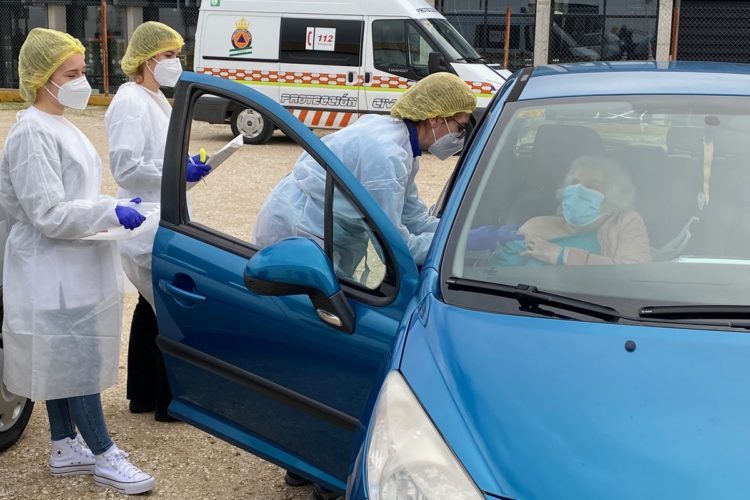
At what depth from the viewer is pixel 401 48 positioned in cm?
1480

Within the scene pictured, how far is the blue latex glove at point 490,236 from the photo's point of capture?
272 centimetres

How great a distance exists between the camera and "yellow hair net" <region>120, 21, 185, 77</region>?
15.3 ft

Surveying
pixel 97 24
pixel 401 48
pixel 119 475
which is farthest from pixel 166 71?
pixel 97 24

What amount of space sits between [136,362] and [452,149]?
177cm

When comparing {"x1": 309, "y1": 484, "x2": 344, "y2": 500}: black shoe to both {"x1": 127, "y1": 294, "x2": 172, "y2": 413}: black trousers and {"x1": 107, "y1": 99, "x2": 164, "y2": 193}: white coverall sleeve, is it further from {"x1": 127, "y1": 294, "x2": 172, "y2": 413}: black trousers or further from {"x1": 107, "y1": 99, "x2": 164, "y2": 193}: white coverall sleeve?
{"x1": 107, "y1": 99, "x2": 164, "y2": 193}: white coverall sleeve

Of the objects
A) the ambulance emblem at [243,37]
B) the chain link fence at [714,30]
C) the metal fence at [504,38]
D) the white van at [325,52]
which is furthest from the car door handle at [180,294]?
the chain link fence at [714,30]

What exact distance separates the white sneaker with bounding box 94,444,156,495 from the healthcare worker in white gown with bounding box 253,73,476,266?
39.2 inches

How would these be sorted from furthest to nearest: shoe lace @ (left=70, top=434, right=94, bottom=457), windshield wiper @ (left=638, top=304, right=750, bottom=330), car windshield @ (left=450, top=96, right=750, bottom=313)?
shoe lace @ (left=70, top=434, right=94, bottom=457) < car windshield @ (left=450, top=96, right=750, bottom=313) < windshield wiper @ (left=638, top=304, right=750, bottom=330)

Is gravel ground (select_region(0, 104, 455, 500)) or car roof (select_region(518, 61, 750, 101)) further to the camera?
gravel ground (select_region(0, 104, 455, 500))

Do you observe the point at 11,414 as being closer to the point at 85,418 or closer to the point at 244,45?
the point at 85,418

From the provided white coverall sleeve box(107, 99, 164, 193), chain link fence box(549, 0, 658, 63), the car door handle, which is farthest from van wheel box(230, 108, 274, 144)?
the car door handle

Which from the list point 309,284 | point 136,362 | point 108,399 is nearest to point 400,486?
point 309,284

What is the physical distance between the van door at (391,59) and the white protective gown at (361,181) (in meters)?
11.1

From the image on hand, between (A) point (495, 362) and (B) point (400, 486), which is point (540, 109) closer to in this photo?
(A) point (495, 362)
